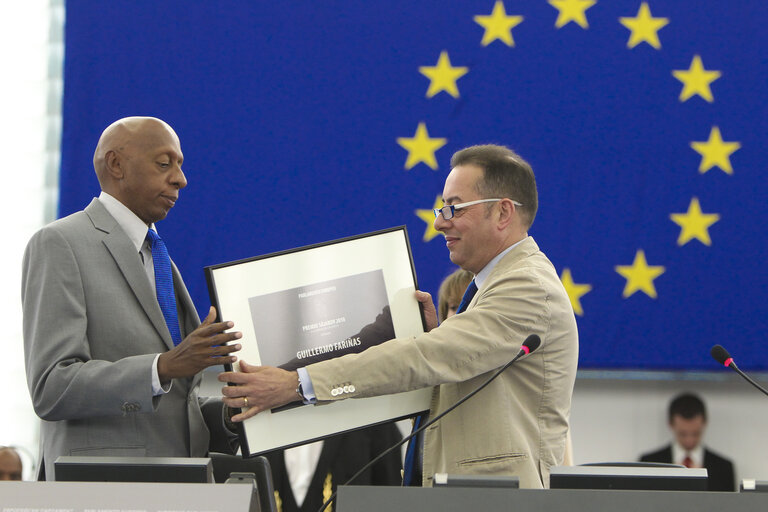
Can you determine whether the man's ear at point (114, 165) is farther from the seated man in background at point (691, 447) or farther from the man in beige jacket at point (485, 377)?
the seated man in background at point (691, 447)

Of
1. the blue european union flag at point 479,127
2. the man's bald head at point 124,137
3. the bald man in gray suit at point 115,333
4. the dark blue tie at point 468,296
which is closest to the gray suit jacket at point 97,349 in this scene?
the bald man in gray suit at point 115,333

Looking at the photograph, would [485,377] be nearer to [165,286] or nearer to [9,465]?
[165,286]

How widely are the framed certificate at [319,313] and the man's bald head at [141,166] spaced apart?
357 mm

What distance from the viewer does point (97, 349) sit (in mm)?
2082

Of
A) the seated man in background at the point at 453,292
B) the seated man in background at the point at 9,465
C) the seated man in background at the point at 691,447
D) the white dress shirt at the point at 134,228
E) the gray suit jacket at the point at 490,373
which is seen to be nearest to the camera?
the gray suit jacket at the point at 490,373

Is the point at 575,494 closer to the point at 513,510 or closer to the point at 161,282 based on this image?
the point at 513,510

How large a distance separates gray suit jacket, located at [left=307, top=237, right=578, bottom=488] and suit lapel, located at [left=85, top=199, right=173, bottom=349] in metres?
0.41

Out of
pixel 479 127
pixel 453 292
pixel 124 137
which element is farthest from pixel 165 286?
pixel 479 127

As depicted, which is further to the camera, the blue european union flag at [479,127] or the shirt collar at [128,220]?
the blue european union flag at [479,127]

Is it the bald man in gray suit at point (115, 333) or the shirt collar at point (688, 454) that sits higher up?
the bald man in gray suit at point (115, 333)

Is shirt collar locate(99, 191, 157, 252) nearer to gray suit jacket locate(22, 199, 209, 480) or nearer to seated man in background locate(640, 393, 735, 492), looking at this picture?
gray suit jacket locate(22, 199, 209, 480)

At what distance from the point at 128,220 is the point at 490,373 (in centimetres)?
92

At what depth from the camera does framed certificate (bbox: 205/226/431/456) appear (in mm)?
2025

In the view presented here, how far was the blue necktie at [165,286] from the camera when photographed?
2.21m
